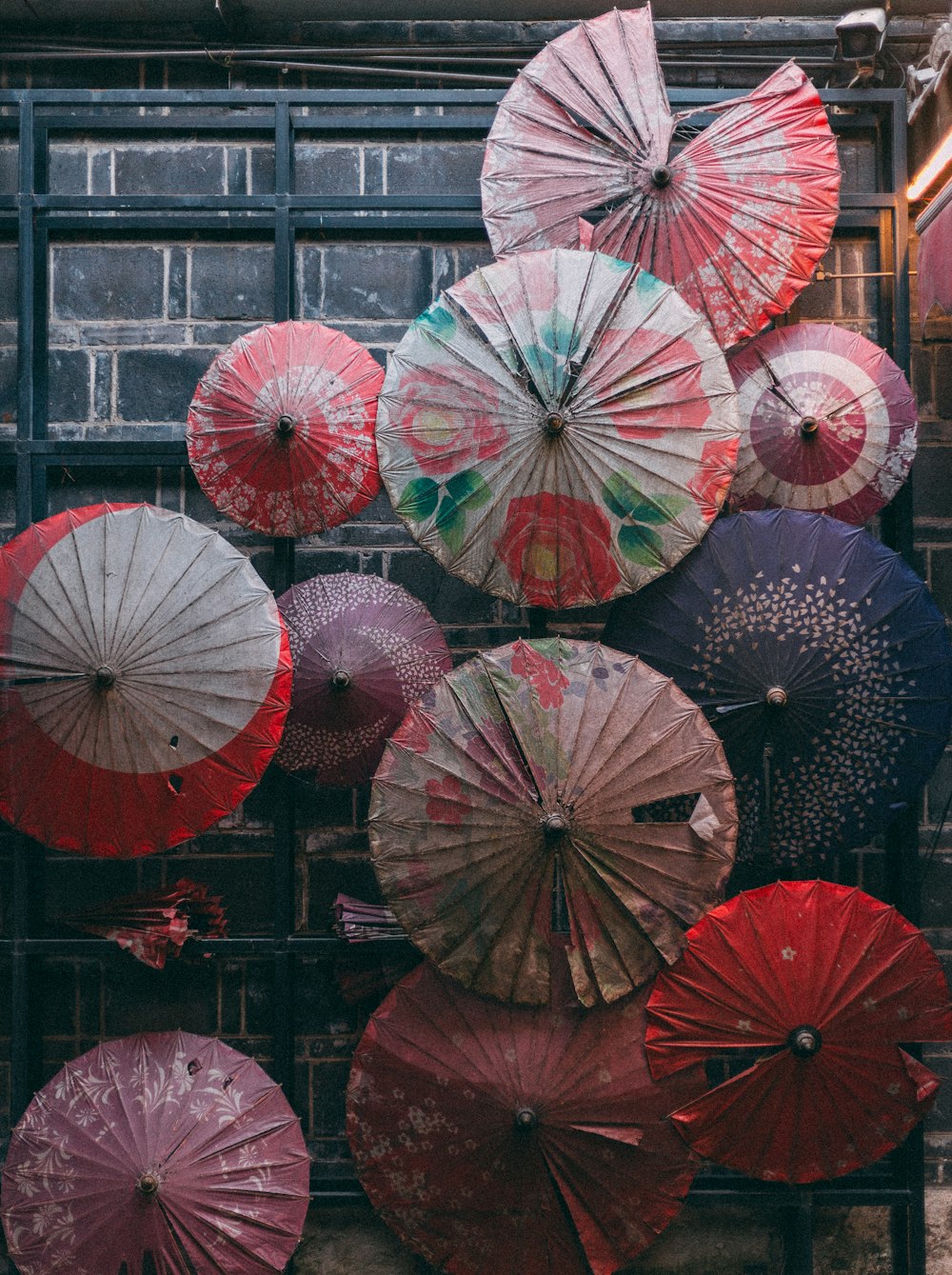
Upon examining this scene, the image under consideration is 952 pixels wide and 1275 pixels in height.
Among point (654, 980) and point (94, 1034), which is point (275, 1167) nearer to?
point (94, 1034)

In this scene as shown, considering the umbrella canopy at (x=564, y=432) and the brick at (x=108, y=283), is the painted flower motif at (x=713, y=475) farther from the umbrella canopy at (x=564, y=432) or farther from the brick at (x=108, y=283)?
Answer: the brick at (x=108, y=283)

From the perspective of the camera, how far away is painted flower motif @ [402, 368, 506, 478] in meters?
3.11

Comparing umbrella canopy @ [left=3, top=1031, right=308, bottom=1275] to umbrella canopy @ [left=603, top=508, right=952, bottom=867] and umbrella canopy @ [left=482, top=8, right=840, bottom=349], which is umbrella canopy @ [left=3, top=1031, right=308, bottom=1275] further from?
umbrella canopy @ [left=482, top=8, right=840, bottom=349]

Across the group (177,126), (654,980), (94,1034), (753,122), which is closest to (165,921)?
(94,1034)

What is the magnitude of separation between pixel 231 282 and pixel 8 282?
84 centimetres

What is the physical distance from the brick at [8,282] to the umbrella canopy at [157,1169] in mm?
2662

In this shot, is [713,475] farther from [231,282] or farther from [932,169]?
[231,282]

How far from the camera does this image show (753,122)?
132 inches

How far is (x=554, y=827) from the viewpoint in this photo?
9.66 ft

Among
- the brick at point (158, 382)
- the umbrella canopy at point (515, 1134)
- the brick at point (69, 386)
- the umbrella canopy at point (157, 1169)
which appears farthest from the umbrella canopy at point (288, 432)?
the umbrella canopy at point (157, 1169)

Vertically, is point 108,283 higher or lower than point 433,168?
lower

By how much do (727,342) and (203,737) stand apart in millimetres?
2104

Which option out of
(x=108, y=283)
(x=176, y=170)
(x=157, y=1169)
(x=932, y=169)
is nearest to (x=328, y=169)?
(x=176, y=170)

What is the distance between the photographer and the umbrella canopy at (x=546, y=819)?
303 centimetres
